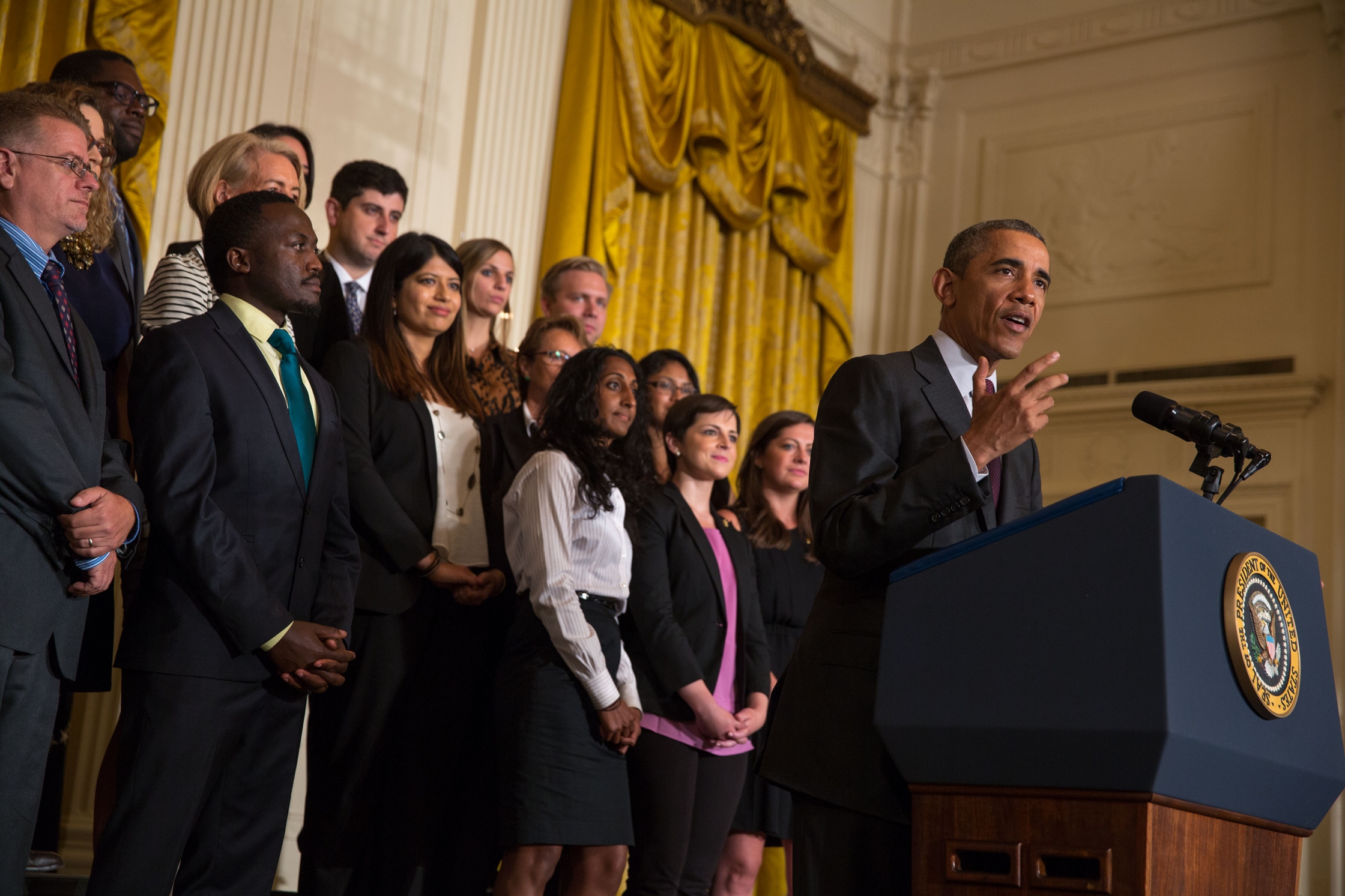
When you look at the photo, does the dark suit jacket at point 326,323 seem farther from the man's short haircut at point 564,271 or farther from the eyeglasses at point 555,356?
the man's short haircut at point 564,271

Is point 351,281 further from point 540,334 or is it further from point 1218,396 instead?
point 1218,396

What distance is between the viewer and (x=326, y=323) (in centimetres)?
337

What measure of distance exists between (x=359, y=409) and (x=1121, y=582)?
1.93 meters

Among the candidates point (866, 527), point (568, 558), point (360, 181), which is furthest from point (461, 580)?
point (866, 527)

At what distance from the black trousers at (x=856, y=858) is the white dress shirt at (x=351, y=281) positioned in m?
2.10

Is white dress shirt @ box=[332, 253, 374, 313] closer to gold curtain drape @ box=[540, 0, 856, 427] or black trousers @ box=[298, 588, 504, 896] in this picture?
black trousers @ box=[298, 588, 504, 896]

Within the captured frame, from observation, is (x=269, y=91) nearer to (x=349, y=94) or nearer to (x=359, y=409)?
(x=349, y=94)

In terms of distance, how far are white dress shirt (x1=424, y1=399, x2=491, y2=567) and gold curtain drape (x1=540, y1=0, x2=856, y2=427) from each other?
9.29 feet

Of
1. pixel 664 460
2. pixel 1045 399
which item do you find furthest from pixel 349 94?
pixel 1045 399

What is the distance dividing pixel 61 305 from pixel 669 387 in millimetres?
2015

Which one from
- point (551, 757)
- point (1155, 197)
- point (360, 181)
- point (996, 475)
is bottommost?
point (551, 757)

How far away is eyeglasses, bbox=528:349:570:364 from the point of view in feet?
11.4

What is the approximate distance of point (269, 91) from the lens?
471 centimetres

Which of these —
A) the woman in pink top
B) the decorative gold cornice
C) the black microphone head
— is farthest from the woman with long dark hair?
the decorative gold cornice
